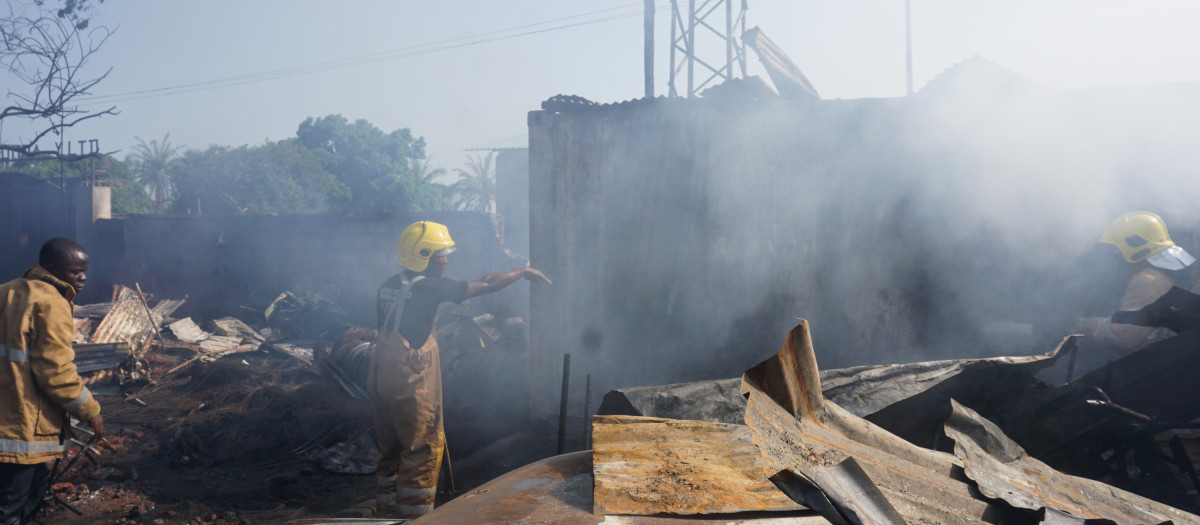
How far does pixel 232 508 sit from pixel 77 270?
2435 mm

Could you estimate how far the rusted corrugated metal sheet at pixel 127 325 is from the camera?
1033 centimetres

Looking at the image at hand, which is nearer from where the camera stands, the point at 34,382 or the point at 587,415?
the point at 34,382

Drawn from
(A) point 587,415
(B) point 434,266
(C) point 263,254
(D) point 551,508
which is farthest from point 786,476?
(C) point 263,254

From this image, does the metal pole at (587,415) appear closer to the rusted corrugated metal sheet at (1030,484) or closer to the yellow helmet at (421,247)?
the yellow helmet at (421,247)

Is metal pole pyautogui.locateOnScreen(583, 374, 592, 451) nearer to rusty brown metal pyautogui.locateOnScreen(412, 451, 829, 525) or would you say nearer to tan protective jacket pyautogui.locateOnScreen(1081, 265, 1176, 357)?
rusty brown metal pyautogui.locateOnScreen(412, 451, 829, 525)

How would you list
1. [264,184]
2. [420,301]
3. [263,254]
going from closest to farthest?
[420,301], [263,254], [264,184]

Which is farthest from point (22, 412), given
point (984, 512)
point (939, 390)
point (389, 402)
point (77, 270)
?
point (939, 390)

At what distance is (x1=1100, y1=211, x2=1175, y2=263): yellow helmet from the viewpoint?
13.9ft

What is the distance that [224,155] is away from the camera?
41844 millimetres

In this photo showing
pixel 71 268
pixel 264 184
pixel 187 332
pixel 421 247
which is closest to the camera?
pixel 71 268

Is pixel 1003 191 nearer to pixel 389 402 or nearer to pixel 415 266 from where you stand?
pixel 415 266

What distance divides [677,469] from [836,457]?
64 cm

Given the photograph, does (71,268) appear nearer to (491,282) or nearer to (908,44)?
(491,282)

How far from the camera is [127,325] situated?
36.2 feet
